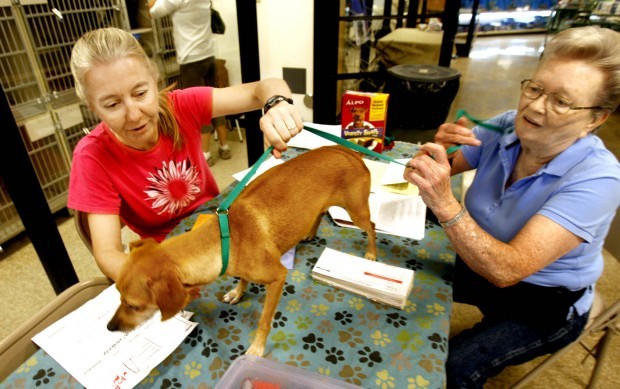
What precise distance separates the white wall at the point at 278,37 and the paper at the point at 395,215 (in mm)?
2791

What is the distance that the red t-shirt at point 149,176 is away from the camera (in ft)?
4.15

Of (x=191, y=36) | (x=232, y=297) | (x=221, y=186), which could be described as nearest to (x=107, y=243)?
(x=232, y=297)

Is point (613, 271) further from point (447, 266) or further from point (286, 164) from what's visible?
point (286, 164)

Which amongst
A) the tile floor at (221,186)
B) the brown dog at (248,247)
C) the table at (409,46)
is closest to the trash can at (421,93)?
the tile floor at (221,186)

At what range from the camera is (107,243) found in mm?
1230

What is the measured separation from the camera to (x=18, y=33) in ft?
8.33

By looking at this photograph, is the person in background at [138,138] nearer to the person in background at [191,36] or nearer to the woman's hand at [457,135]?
the woman's hand at [457,135]

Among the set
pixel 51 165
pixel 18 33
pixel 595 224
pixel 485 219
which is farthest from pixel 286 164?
pixel 51 165

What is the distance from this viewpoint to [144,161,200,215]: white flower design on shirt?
1437 mm

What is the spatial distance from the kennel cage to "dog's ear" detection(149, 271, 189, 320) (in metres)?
2.34

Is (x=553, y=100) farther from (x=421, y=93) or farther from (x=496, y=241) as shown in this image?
(x=421, y=93)

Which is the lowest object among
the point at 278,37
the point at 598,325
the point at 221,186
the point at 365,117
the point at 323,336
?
the point at 221,186

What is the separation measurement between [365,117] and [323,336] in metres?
1.22

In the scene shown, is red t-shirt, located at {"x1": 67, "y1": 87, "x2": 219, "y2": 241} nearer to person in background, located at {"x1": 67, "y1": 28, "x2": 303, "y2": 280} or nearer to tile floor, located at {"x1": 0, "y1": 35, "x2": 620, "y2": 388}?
person in background, located at {"x1": 67, "y1": 28, "x2": 303, "y2": 280}
